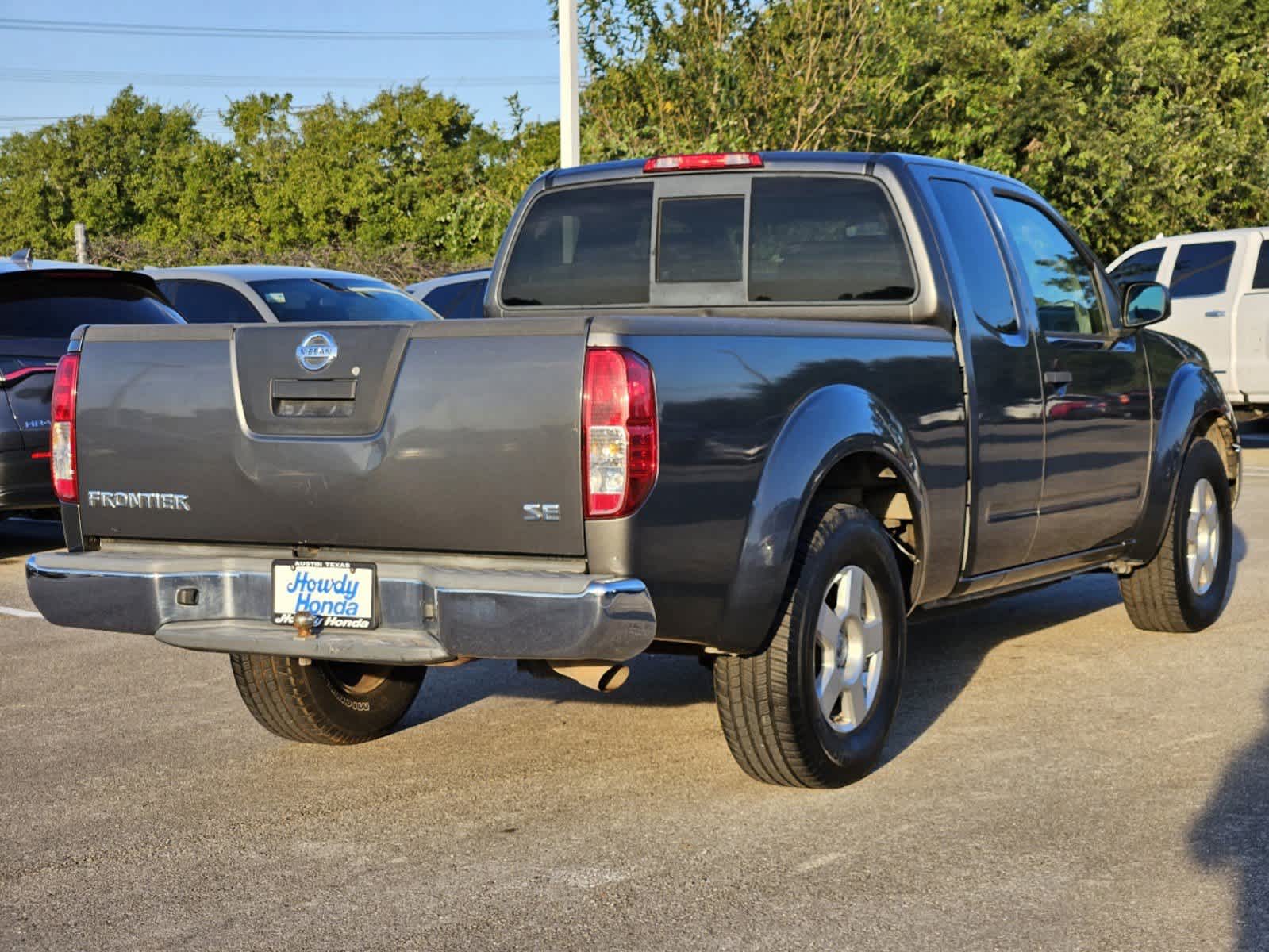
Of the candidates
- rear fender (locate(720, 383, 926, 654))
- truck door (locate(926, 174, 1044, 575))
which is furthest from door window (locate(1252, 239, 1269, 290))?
rear fender (locate(720, 383, 926, 654))

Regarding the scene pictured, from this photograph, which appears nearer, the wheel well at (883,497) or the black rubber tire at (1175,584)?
→ the wheel well at (883,497)

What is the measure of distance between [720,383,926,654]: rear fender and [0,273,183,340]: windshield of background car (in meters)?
6.39

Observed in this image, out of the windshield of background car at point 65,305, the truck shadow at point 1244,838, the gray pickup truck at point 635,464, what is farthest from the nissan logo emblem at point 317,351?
the windshield of background car at point 65,305

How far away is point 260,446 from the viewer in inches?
185

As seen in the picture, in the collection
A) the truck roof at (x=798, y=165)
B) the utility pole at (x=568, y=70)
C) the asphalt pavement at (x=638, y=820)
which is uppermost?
the utility pole at (x=568, y=70)

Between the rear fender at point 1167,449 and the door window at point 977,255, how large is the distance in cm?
130

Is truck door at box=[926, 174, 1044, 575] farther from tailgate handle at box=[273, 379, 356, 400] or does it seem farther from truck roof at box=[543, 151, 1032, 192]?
tailgate handle at box=[273, 379, 356, 400]

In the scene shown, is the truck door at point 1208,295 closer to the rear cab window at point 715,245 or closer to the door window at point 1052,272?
the door window at point 1052,272

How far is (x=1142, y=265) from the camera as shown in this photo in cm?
1733

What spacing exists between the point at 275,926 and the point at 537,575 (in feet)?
3.32

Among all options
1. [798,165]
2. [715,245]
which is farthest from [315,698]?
[798,165]

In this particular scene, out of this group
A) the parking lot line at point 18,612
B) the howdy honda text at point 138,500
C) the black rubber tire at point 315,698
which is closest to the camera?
the howdy honda text at point 138,500

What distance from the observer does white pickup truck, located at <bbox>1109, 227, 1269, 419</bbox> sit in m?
16.1

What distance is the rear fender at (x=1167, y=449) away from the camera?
7160 millimetres
